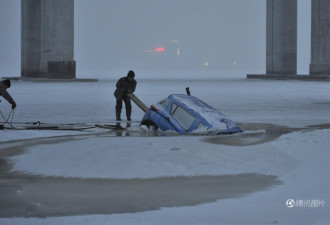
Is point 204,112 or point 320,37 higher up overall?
point 320,37

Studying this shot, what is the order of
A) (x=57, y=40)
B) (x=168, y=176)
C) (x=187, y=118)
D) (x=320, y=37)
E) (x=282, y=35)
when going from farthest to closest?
(x=282, y=35) < (x=320, y=37) < (x=57, y=40) < (x=187, y=118) < (x=168, y=176)

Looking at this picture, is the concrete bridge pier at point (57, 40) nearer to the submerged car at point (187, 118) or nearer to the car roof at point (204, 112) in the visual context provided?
the submerged car at point (187, 118)

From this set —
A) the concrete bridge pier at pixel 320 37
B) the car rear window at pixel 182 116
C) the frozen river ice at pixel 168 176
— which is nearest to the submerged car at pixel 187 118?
the car rear window at pixel 182 116

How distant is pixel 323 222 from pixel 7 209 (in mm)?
3625

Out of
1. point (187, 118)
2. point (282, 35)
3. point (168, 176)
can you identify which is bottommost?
point (168, 176)

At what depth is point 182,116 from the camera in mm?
16734

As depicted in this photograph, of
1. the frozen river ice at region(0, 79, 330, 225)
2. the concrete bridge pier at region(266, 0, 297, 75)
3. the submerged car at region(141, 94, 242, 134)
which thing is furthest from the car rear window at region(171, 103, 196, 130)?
the concrete bridge pier at region(266, 0, 297, 75)

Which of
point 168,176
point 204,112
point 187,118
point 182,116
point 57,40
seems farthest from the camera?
point 57,40

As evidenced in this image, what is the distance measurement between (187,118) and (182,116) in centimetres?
17

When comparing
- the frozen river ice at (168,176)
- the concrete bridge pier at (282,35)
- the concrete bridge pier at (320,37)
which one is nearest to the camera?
the frozen river ice at (168,176)

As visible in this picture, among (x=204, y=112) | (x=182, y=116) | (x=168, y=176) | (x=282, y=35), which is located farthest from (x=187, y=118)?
(x=282, y=35)

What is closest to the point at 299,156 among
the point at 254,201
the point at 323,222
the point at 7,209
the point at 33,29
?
the point at 254,201

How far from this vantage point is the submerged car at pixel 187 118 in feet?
52.5

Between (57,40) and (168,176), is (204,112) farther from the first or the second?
(57,40)
